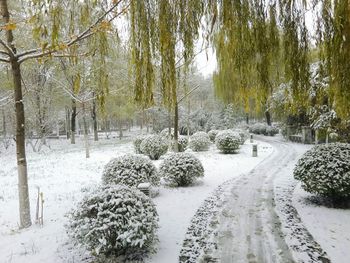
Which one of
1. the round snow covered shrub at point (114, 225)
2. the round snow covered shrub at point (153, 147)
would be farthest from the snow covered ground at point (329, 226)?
the round snow covered shrub at point (153, 147)

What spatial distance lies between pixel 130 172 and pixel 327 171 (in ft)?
16.4

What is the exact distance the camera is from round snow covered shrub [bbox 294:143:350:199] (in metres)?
6.58

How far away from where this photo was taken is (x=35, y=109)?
71.2ft

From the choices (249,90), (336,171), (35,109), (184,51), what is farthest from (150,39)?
(35,109)

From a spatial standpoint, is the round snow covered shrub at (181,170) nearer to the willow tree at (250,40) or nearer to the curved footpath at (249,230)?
the curved footpath at (249,230)

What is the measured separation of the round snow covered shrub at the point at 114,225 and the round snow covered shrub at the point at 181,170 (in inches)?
168

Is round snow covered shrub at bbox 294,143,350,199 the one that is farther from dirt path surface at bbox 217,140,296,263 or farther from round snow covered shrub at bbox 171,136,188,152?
round snow covered shrub at bbox 171,136,188,152

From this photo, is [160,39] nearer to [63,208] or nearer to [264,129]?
Answer: [63,208]

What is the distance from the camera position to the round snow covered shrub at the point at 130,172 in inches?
310

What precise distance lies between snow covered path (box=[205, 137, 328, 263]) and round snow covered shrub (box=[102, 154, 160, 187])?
221 cm

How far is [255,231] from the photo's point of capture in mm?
5469

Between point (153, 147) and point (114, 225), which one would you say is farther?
point (153, 147)

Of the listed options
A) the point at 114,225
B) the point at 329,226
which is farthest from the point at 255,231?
the point at 114,225

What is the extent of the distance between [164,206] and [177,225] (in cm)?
133
